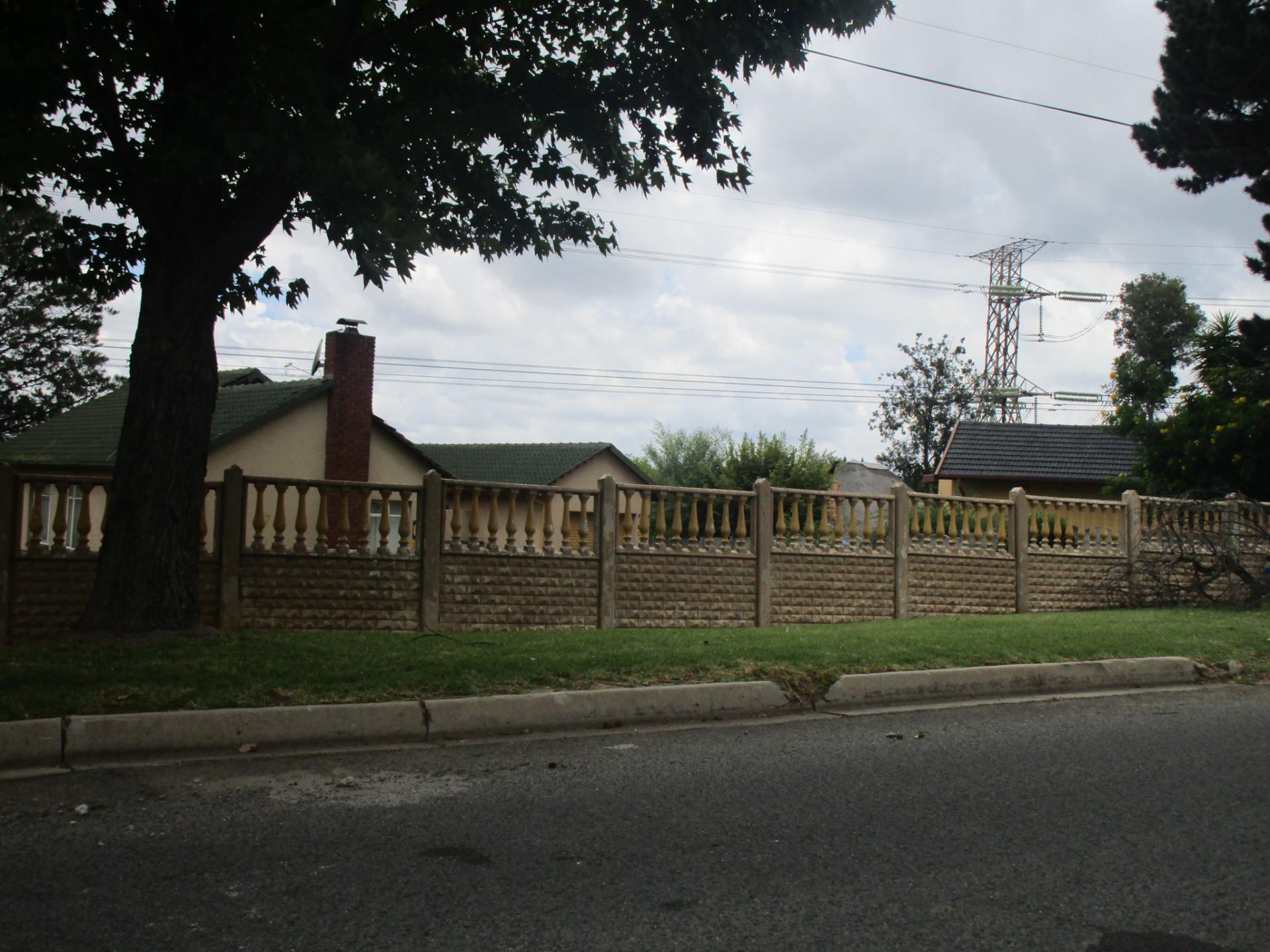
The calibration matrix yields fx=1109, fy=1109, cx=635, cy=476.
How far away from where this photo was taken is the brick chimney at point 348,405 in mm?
25719

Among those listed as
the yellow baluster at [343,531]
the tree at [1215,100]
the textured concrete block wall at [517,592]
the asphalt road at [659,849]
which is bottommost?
the asphalt road at [659,849]

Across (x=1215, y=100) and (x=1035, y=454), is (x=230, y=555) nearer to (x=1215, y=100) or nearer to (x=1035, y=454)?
(x=1215, y=100)

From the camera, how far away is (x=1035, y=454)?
3625 cm

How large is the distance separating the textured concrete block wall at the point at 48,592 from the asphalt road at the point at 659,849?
5.23m

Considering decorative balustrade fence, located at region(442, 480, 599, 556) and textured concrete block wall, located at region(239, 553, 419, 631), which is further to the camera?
decorative balustrade fence, located at region(442, 480, 599, 556)

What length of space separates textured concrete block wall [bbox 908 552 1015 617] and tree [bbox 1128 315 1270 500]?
7.91 metres

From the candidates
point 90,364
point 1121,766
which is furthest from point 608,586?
point 90,364

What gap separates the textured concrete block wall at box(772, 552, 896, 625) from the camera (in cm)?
1355

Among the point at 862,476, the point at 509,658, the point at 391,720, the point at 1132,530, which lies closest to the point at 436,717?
the point at 391,720

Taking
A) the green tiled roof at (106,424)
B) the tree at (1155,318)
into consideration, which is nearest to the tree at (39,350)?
the green tiled roof at (106,424)

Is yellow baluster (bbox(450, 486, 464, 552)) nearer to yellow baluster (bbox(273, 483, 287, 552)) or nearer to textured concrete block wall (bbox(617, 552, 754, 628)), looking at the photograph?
yellow baluster (bbox(273, 483, 287, 552))

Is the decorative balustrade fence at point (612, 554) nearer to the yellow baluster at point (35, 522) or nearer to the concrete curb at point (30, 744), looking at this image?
the yellow baluster at point (35, 522)

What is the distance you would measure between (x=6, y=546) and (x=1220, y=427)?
20.7 meters

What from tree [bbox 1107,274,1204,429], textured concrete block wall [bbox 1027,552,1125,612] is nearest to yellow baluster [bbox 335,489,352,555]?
textured concrete block wall [bbox 1027,552,1125,612]
